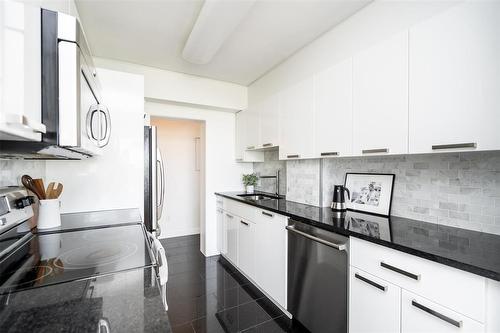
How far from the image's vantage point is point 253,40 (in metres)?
2.32

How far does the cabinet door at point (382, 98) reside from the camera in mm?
1402

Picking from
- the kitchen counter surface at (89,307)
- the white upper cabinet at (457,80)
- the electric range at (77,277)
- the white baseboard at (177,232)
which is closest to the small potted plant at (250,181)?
the white baseboard at (177,232)

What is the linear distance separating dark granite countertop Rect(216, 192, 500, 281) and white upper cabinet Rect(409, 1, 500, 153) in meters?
0.49

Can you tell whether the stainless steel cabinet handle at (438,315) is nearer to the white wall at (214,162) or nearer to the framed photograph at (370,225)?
the framed photograph at (370,225)

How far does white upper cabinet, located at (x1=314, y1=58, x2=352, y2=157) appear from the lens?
1.75m

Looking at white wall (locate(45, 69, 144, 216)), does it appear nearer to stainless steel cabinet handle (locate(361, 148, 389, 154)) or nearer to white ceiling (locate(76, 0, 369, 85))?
white ceiling (locate(76, 0, 369, 85))

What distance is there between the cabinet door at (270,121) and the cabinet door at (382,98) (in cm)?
101

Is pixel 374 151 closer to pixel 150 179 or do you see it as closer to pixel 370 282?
pixel 370 282

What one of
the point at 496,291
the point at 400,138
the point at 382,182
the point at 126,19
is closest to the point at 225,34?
the point at 126,19

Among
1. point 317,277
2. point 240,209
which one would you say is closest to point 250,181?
point 240,209

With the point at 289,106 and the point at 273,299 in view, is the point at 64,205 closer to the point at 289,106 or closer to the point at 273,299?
the point at 273,299

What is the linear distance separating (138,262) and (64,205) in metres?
1.34

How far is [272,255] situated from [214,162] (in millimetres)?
1822

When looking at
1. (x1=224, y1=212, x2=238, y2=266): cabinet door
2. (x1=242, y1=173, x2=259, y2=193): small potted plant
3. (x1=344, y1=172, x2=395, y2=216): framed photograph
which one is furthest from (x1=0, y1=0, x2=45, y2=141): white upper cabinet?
(x1=242, y1=173, x2=259, y2=193): small potted plant
